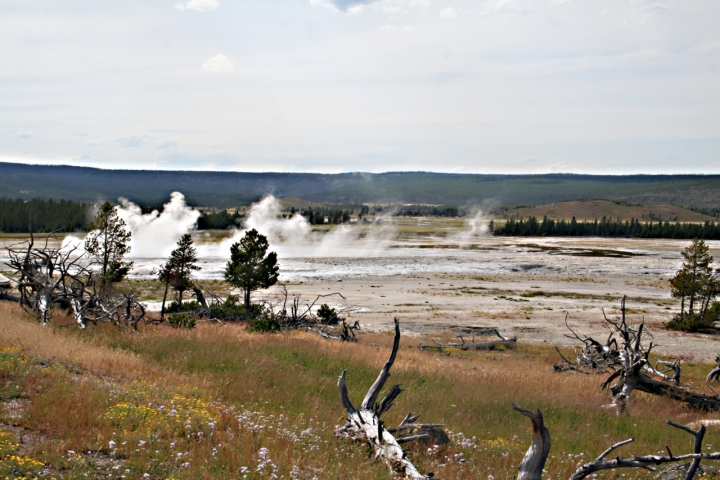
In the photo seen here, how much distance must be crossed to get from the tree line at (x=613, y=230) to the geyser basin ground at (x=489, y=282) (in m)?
30.7

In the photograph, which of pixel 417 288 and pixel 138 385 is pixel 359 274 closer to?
pixel 417 288

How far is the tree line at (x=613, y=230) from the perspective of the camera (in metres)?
138

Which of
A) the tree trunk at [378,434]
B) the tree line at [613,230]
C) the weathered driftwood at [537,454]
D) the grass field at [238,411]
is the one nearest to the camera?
the weathered driftwood at [537,454]

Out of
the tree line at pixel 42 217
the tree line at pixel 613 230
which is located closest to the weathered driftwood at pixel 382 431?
the tree line at pixel 42 217

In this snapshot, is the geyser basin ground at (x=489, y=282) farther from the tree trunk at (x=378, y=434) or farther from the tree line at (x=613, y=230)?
the tree line at (x=613, y=230)

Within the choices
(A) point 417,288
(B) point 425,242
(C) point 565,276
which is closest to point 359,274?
(A) point 417,288

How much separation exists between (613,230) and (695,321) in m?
120

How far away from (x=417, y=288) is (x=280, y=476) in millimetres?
51566

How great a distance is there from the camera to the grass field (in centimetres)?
600

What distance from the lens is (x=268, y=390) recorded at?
9.87 metres

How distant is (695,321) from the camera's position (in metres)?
38.5

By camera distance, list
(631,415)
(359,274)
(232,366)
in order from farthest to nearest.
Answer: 1. (359,274)
2. (631,415)
3. (232,366)

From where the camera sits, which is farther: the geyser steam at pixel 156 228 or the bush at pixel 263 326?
the geyser steam at pixel 156 228

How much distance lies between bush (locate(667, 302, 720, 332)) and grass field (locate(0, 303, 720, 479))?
27.3 metres
